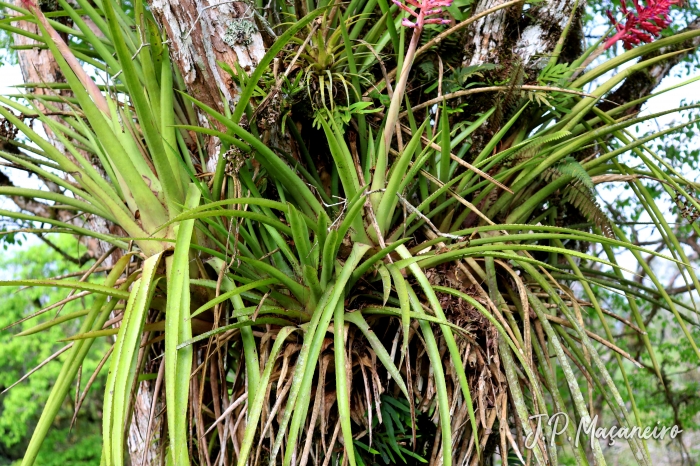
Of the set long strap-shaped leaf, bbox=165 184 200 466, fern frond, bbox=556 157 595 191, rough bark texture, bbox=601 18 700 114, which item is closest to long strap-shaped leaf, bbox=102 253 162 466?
long strap-shaped leaf, bbox=165 184 200 466

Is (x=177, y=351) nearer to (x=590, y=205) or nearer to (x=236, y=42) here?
(x=236, y=42)

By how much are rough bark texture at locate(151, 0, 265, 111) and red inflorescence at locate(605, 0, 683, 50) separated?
69 centimetres

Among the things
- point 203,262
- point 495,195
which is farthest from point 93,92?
point 495,195

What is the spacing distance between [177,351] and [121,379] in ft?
0.22

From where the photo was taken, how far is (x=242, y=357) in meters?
0.99

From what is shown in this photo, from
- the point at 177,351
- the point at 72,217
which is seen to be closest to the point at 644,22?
the point at 177,351

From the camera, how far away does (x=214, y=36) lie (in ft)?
3.42

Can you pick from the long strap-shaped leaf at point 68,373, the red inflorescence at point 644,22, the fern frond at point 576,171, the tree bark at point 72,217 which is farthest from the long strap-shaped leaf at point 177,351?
the red inflorescence at point 644,22

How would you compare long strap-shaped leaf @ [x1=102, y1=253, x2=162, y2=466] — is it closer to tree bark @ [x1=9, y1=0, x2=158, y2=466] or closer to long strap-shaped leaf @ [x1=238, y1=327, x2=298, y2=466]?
long strap-shaped leaf @ [x1=238, y1=327, x2=298, y2=466]

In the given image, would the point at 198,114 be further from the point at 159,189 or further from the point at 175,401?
the point at 175,401

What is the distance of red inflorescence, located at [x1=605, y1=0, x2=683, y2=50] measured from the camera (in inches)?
44.2

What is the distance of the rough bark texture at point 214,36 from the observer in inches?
40.8

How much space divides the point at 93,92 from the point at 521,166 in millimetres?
714

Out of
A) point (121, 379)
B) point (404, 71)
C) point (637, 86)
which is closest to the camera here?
point (121, 379)
